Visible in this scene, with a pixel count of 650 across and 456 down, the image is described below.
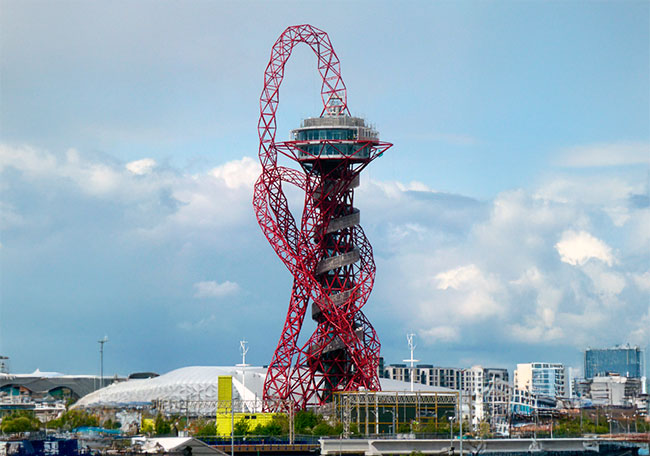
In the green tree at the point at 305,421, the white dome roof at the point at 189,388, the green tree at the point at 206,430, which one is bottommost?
the green tree at the point at 206,430

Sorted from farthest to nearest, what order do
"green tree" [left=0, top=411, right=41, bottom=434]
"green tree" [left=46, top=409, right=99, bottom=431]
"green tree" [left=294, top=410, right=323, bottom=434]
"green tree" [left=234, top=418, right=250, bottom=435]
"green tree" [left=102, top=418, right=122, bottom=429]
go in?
1. "green tree" [left=46, top=409, right=99, bottom=431]
2. "green tree" [left=102, top=418, right=122, bottom=429]
3. "green tree" [left=0, top=411, right=41, bottom=434]
4. "green tree" [left=234, top=418, right=250, bottom=435]
5. "green tree" [left=294, top=410, right=323, bottom=434]

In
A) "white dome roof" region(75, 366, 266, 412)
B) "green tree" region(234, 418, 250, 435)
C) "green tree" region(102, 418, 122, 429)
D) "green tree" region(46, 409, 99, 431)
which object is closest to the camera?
"green tree" region(234, 418, 250, 435)

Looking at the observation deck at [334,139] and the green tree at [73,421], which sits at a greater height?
the observation deck at [334,139]

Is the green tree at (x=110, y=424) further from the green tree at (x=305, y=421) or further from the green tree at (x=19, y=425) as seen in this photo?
the green tree at (x=305, y=421)

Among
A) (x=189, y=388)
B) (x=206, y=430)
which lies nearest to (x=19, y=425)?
(x=206, y=430)

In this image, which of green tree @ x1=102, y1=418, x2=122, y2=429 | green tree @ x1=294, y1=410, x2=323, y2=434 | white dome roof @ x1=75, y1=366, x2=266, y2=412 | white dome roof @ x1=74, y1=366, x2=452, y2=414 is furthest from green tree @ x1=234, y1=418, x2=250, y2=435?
green tree @ x1=102, y1=418, x2=122, y2=429

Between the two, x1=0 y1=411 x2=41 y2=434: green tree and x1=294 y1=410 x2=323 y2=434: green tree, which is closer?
x1=294 y1=410 x2=323 y2=434: green tree

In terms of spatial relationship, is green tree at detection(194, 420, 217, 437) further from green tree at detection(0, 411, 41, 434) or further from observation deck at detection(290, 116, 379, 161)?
observation deck at detection(290, 116, 379, 161)

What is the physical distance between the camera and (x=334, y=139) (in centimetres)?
13475

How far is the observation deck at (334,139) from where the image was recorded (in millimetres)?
133375

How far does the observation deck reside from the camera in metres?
133

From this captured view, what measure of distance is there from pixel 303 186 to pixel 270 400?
80.0ft

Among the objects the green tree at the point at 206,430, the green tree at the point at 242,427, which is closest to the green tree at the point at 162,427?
the green tree at the point at 206,430

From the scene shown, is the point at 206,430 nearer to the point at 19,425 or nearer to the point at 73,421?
the point at 19,425
